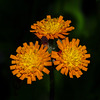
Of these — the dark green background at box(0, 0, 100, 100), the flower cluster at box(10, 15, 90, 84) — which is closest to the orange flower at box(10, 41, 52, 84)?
the flower cluster at box(10, 15, 90, 84)

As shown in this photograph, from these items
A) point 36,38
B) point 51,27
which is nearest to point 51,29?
point 51,27

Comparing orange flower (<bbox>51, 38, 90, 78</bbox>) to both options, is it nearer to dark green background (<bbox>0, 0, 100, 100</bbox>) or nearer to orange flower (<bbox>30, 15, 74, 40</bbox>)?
orange flower (<bbox>30, 15, 74, 40</bbox>)

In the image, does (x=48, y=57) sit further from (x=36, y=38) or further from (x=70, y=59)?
(x=36, y=38)

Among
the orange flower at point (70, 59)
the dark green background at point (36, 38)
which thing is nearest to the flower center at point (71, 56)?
the orange flower at point (70, 59)

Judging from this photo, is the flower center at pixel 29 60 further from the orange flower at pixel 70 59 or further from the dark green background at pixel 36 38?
the dark green background at pixel 36 38

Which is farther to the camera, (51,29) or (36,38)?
(36,38)

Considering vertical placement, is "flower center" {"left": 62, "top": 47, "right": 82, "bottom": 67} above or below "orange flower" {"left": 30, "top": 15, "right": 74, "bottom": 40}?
below

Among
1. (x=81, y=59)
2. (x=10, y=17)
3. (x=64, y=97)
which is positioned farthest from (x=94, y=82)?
(x=10, y=17)
